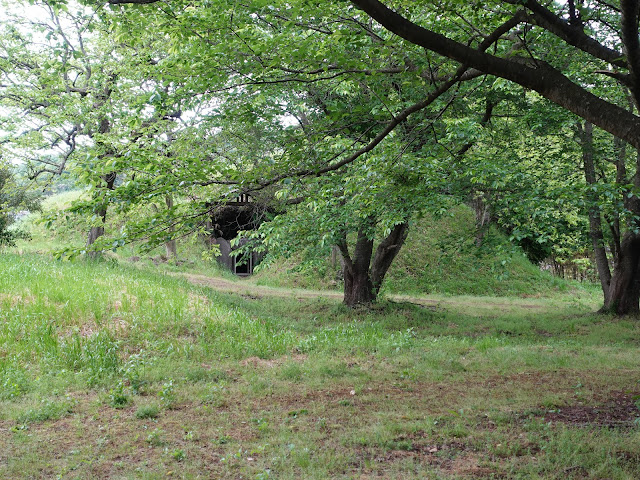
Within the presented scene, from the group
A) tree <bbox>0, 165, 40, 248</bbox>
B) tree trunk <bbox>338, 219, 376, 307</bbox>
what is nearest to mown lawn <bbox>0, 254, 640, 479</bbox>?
tree trunk <bbox>338, 219, 376, 307</bbox>

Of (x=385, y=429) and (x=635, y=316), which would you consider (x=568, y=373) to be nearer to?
(x=385, y=429)

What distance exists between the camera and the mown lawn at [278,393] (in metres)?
4.14

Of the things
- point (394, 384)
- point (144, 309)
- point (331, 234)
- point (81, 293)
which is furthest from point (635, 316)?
point (81, 293)

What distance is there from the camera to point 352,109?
618cm

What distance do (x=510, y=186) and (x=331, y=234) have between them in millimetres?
4353

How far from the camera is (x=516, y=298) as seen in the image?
21078 mm

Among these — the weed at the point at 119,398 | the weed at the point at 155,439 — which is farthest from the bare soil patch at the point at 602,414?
the weed at the point at 119,398

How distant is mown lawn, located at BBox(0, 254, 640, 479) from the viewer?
13.6 ft

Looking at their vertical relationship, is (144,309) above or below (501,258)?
below

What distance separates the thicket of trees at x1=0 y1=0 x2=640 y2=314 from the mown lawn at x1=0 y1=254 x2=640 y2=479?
2086 millimetres

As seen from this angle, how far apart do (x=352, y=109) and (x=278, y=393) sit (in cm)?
386

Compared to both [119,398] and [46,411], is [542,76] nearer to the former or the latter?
[119,398]

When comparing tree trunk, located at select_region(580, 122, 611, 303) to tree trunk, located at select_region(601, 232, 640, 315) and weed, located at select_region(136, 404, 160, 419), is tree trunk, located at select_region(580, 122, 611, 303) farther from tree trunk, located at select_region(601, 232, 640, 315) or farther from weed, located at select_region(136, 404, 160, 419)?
weed, located at select_region(136, 404, 160, 419)

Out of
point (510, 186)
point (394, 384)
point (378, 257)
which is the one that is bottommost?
point (394, 384)
